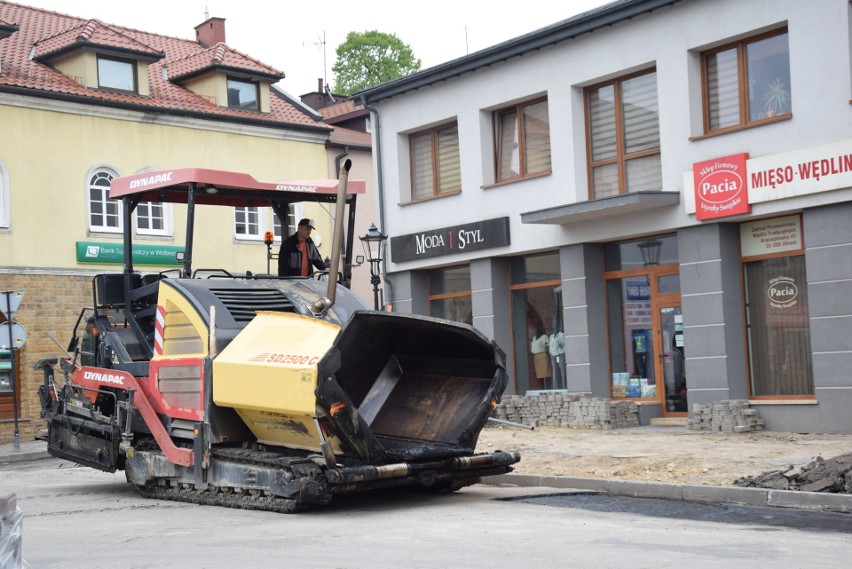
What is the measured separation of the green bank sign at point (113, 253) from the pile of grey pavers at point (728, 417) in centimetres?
1278

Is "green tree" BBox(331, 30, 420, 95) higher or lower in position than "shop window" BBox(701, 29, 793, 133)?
higher

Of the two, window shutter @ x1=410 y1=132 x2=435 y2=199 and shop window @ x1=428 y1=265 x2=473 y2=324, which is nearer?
shop window @ x1=428 y1=265 x2=473 y2=324

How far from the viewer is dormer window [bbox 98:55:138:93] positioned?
27.8 metres

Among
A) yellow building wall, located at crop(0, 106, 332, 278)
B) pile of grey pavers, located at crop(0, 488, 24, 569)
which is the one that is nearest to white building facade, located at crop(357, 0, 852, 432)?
yellow building wall, located at crop(0, 106, 332, 278)

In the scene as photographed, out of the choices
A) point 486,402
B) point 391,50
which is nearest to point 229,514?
point 486,402

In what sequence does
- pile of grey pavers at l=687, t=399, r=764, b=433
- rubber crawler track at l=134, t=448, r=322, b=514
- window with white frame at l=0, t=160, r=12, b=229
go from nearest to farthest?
rubber crawler track at l=134, t=448, r=322, b=514 → pile of grey pavers at l=687, t=399, r=764, b=433 → window with white frame at l=0, t=160, r=12, b=229

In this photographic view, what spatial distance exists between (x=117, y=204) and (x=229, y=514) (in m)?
18.5

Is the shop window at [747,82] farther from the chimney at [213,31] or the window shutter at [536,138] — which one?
the chimney at [213,31]

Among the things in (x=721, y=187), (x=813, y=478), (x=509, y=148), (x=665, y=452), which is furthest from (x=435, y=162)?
(x=813, y=478)

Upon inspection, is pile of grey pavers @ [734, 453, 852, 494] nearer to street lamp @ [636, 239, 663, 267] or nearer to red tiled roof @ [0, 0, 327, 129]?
street lamp @ [636, 239, 663, 267]

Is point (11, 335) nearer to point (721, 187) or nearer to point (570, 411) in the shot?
point (570, 411)

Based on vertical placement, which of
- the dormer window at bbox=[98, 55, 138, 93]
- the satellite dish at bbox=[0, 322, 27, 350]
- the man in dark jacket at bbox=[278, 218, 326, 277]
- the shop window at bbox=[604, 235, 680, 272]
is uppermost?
the dormer window at bbox=[98, 55, 138, 93]

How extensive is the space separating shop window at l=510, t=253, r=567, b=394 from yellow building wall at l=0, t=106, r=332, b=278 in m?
4.68

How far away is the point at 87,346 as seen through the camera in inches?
516
